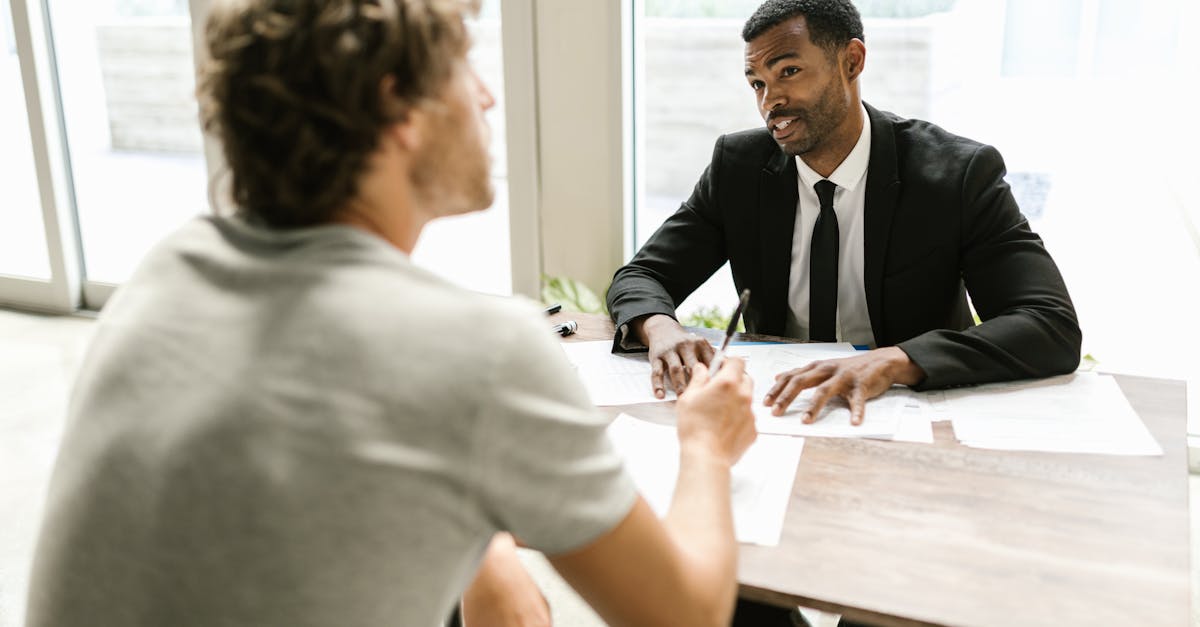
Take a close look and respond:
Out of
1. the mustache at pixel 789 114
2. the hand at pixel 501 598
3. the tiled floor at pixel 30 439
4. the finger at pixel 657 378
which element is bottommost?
the tiled floor at pixel 30 439

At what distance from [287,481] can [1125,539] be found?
984mm

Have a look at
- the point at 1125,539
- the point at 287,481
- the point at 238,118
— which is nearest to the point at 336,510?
the point at 287,481

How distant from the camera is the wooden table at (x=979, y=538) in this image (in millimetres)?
1139

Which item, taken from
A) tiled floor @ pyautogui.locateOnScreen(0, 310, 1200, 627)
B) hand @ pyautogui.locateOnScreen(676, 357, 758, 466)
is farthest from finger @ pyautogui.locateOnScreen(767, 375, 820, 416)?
tiled floor @ pyautogui.locateOnScreen(0, 310, 1200, 627)

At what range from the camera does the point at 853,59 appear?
7.13ft

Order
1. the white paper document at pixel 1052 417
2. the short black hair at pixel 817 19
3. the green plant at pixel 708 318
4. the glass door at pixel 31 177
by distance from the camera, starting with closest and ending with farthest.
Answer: the white paper document at pixel 1052 417
the short black hair at pixel 817 19
the green plant at pixel 708 318
the glass door at pixel 31 177

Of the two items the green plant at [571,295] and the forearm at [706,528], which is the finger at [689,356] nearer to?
the forearm at [706,528]

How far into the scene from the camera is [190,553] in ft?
2.73

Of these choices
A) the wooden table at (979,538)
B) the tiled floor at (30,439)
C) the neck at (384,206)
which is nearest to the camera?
the neck at (384,206)

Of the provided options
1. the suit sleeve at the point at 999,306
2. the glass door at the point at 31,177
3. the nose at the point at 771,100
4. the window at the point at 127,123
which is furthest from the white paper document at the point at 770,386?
the glass door at the point at 31,177

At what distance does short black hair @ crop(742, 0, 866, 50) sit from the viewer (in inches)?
83.0

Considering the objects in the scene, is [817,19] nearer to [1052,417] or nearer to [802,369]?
[802,369]

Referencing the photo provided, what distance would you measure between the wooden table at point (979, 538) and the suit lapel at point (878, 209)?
57 centimetres

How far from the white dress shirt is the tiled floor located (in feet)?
2.32
